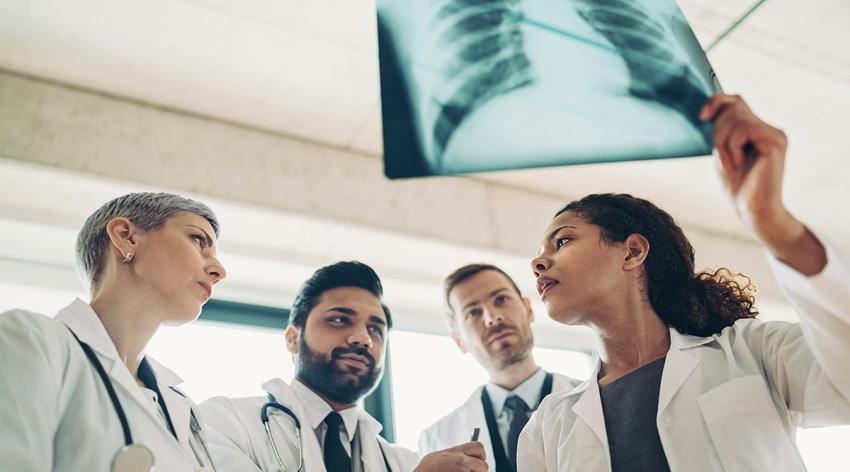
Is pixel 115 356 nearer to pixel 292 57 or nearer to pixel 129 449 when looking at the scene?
pixel 129 449

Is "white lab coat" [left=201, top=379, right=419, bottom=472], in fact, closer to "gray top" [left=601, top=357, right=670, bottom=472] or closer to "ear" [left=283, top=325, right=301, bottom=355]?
"ear" [left=283, top=325, right=301, bottom=355]

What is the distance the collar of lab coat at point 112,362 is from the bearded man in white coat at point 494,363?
1071mm

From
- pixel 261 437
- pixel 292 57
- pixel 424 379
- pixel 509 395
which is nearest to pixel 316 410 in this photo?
pixel 261 437

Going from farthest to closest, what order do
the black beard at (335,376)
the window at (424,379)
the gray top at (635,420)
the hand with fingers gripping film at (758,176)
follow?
the window at (424,379) < the black beard at (335,376) < the gray top at (635,420) < the hand with fingers gripping film at (758,176)

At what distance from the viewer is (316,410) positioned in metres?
2.14

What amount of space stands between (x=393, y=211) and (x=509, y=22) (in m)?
2.02

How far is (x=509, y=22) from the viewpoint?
144 centimetres

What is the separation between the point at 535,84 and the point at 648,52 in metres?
0.21

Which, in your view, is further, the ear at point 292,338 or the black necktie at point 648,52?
the ear at point 292,338

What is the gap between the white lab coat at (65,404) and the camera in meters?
1.18

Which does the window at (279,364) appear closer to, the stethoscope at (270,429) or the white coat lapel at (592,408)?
the stethoscope at (270,429)

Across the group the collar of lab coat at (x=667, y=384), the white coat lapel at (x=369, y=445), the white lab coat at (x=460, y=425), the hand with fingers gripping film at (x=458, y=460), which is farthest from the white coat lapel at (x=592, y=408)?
the white lab coat at (x=460, y=425)

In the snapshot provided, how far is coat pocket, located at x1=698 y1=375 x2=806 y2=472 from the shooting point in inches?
52.9

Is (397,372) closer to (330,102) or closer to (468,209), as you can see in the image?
(468,209)
